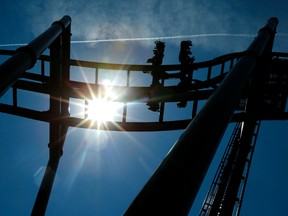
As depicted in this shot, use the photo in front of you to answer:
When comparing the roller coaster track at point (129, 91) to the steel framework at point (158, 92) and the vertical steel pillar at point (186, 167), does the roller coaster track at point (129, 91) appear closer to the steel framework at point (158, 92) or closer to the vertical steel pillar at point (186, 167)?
the steel framework at point (158, 92)

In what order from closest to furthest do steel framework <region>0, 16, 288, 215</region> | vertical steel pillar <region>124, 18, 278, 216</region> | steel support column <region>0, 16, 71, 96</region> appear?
vertical steel pillar <region>124, 18, 278, 216</region> < steel support column <region>0, 16, 71, 96</region> < steel framework <region>0, 16, 288, 215</region>

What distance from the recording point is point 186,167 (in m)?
2.19

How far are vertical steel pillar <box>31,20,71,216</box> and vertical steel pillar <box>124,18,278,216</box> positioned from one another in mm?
6793

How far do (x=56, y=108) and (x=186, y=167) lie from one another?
7.83 metres

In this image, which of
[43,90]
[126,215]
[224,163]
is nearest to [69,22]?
[43,90]

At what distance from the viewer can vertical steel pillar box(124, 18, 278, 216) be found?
74.7 inches

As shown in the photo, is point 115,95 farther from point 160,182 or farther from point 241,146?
point 160,182

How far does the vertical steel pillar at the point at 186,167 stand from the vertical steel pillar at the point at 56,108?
6.79 metres

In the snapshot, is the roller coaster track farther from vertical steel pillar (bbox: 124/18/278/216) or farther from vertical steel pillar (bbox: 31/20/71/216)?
vertical steel pillar (bbox: 124/18/278/216)

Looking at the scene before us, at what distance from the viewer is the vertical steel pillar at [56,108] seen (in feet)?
29.4

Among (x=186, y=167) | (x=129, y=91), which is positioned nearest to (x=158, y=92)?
(x=129, y=91)

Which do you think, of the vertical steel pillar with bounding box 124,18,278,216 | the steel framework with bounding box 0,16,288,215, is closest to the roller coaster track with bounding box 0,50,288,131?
the steel framework with bounding box 0,16,288,215

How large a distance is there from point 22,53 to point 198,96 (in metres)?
4.49

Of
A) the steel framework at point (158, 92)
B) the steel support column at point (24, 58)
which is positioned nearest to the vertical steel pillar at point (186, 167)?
the steel framework at point (158, 92)
